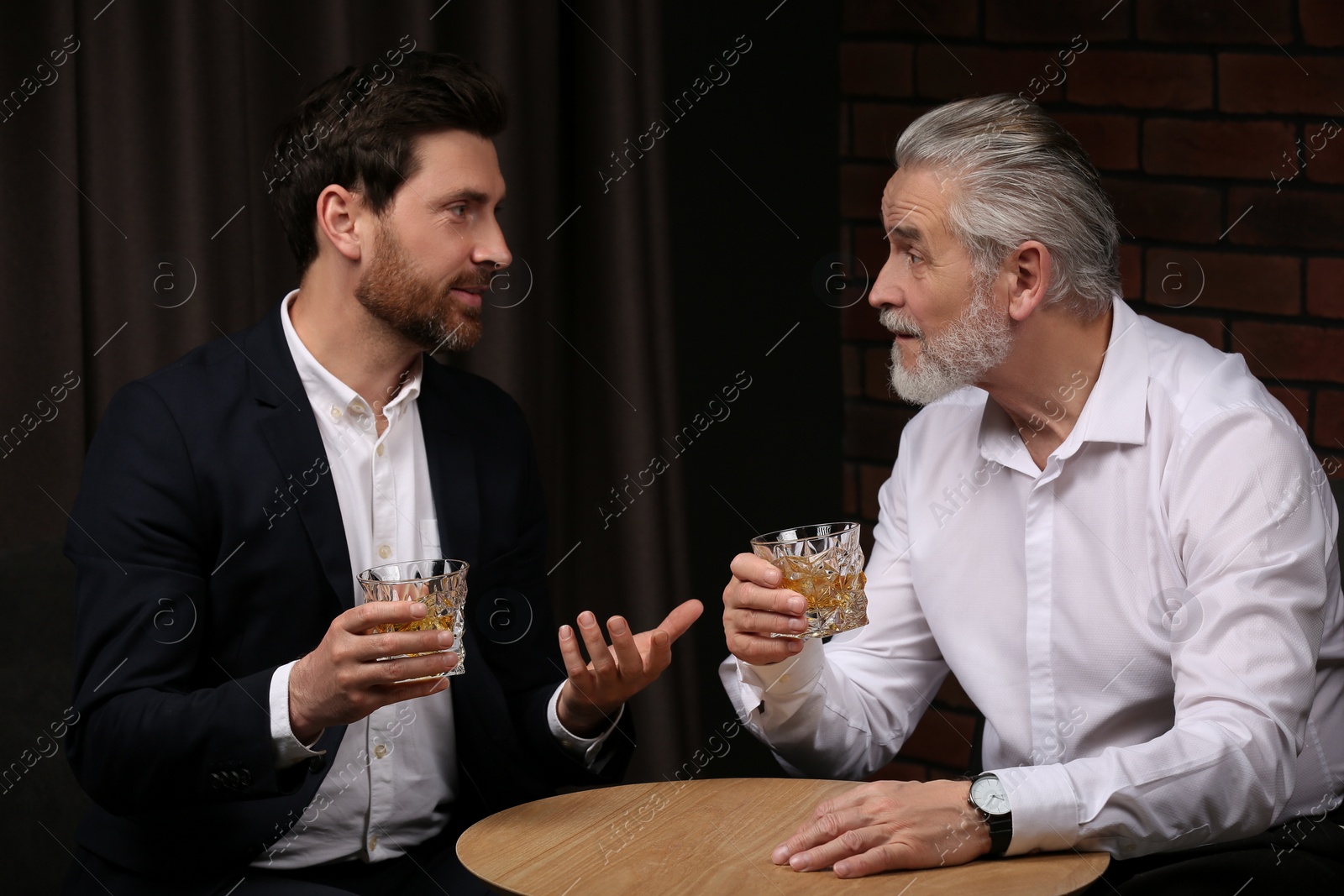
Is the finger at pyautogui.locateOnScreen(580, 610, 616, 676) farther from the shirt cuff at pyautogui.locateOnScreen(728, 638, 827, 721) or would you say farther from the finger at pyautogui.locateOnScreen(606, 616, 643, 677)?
the shirt cuff at pyautogui.locateOnScreen(728, 638, 827, 721)

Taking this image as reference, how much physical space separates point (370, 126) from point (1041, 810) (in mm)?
1271

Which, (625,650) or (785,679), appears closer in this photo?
(625,650)

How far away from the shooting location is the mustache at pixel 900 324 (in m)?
1.91

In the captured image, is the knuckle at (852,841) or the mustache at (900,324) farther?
the mustache at (900,324)

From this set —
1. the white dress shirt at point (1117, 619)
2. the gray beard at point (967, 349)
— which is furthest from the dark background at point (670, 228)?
the gray beard at point (967, 349)

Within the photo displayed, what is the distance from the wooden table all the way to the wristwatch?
21 mm

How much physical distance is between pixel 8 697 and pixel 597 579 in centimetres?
121

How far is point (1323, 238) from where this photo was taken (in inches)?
97.0

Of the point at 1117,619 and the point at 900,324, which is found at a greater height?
the point at 900,324

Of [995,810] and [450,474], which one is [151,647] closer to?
[450,474]

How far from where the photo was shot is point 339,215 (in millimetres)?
1947

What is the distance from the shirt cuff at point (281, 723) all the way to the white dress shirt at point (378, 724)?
0.15m

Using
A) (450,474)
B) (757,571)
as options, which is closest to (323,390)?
(450,474)

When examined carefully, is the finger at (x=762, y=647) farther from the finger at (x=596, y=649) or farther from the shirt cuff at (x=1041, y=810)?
the shirt cuff at (x=1041, y=810)
